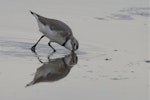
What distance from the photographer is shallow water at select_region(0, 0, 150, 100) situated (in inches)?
295

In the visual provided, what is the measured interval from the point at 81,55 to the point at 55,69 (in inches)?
49.9

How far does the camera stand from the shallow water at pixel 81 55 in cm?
750

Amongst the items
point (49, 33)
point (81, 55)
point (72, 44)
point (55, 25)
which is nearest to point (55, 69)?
point (81, 55)

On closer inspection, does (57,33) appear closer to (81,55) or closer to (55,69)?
(81,55)

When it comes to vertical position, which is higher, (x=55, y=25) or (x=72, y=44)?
(x=55, y=25)

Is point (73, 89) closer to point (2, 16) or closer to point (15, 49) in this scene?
point (15, 49)

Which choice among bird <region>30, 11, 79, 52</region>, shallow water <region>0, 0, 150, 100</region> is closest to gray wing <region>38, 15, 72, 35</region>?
bird <region>30, 11, 79, 52</region>

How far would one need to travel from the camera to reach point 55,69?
28.3 ft

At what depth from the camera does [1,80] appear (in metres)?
7.77

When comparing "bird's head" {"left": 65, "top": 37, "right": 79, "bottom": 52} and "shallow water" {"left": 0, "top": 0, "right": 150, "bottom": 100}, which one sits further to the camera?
"bird's head" {"left": 65, "top": 37, "right": 79, "bottom": 52}

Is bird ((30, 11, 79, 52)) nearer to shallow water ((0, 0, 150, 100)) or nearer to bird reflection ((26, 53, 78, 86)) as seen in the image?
shallow water ((0, 0, 150, 100))

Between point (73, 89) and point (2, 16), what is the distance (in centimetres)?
505

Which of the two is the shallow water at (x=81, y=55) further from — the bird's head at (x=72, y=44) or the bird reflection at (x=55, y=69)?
the bird's head at (x=72, y=44)

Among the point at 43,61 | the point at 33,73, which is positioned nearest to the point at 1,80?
the point at 33,73
